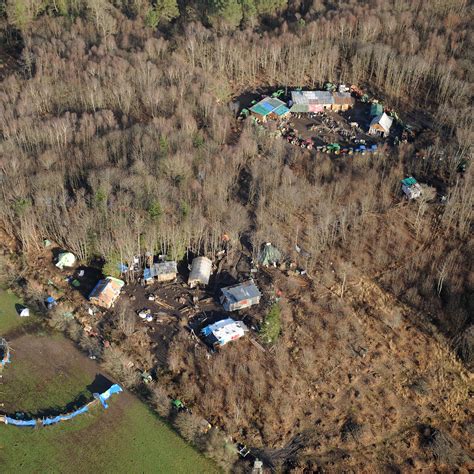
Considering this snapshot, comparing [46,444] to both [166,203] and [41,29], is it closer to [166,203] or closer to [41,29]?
[166,203]

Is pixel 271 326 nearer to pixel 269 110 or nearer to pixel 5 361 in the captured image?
pixel 5 361

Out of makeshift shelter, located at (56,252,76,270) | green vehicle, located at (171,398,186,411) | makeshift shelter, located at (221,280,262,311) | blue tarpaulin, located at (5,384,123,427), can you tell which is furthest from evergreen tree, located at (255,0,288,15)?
green vehicle, located at (171,398,186,411)

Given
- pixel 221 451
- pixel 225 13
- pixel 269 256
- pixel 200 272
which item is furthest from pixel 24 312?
pixel 225 13

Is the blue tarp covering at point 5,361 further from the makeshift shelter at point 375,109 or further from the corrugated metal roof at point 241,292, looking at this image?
the makeshift shelter at point 375,109

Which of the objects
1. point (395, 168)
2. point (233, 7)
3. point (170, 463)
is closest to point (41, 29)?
point (233, 7)

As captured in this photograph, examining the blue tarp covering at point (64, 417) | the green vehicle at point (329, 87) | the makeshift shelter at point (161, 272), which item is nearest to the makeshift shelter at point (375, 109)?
the green vehicle at point (329, 87)

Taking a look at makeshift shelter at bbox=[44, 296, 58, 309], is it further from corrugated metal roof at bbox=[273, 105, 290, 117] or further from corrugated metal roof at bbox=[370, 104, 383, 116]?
corrugated metal roof at bbox=[370, 104, 383, 116]
